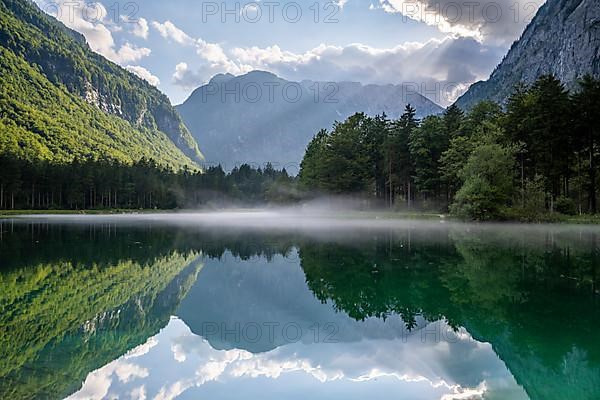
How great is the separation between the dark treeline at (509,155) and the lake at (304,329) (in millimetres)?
23439

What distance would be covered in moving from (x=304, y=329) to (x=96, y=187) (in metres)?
97.7

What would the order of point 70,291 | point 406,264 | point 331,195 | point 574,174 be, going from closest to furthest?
point 70,291, point 406,264, point 574,174, point 331,195

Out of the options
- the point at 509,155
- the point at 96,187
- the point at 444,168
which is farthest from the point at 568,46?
the point at 96,187

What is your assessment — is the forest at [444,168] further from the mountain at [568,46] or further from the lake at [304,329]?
the mountain at [568,46]

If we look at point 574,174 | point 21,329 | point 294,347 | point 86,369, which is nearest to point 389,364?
point 294,347

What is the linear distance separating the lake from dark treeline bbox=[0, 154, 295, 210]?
225ft

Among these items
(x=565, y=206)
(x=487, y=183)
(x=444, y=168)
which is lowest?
(x=565, y=206)

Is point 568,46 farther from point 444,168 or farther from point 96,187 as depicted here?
point 96,187

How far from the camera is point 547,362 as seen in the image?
6328 mm

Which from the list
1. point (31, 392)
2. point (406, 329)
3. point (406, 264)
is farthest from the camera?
point (406, 264)

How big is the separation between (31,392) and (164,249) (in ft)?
53.0

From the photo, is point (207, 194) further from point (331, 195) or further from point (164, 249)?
point (164, 249)

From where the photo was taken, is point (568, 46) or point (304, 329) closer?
point (304, 329)

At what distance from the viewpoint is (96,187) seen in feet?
313
